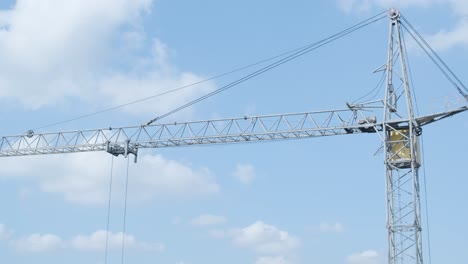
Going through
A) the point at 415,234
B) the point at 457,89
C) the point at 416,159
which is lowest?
the point at 415,234

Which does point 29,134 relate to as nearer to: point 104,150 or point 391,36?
point 104,150

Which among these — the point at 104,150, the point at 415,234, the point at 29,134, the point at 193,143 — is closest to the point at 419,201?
the point at 415,234

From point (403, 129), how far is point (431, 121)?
2745 millimetres

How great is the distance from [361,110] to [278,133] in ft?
30.7

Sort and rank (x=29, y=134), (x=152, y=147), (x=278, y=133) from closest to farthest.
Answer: (x=278, y=133) < (x=152, y=147) < (x=29, y=134)

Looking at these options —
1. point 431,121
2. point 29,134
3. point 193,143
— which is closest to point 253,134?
point 193,143

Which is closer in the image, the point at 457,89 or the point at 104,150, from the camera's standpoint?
the point at 457,89

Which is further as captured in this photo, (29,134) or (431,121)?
(29,134)

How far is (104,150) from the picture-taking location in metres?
86.9

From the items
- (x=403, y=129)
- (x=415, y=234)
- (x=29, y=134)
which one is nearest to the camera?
(x=415, y=234)

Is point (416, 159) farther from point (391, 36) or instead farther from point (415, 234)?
point (391, 36)

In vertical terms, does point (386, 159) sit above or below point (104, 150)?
below

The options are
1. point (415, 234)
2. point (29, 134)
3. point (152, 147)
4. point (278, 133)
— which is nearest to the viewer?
point (415, 234)

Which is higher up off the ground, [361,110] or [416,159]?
[361,110]
